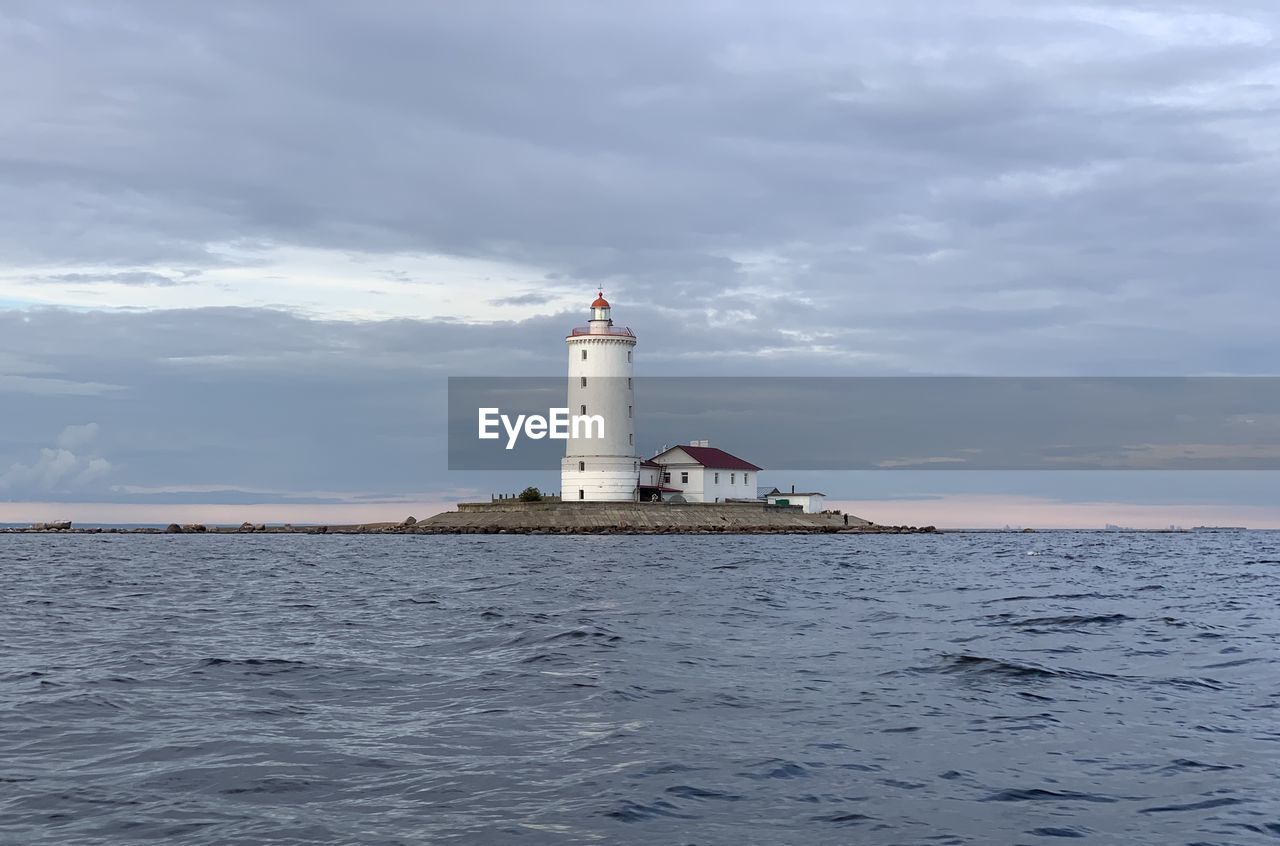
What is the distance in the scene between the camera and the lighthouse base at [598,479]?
8062cm

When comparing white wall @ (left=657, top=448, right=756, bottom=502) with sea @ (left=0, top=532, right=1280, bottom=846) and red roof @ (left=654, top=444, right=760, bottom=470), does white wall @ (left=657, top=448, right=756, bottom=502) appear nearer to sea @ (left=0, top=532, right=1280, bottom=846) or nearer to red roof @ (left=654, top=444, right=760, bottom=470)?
red roof @ (left=654, top=444, right=760, bottom=470)

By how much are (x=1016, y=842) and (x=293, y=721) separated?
284 inches

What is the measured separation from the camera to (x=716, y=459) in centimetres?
8975

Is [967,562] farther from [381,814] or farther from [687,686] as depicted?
[381,814]

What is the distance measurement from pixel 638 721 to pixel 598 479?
6913cm

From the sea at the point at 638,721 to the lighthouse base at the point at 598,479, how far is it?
54.8m

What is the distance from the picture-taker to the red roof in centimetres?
8762

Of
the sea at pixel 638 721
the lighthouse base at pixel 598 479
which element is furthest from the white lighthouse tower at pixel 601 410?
the sea at pixel 638 721

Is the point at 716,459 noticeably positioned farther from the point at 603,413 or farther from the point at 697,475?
the point at 603,413

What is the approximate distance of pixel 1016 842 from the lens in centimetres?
755

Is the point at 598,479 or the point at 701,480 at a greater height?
the point at 598,479

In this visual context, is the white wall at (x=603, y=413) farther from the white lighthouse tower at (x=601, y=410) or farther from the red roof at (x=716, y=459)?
the red roof at (x=716, y=459)

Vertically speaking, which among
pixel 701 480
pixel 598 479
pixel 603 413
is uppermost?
pixel 603 413

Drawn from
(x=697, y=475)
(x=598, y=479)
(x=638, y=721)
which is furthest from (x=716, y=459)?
(x=638, y=721)
